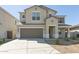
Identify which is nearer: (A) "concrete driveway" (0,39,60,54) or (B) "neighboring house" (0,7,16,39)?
(A) "concrete driveway" (0,39,60,54)

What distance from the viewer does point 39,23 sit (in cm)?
2239

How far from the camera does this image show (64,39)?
53.0 ft

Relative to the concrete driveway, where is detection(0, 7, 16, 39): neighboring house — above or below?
above

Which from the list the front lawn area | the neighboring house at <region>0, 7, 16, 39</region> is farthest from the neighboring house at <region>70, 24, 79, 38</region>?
the neighboring house at <region>0, 7, 16, 39</region>

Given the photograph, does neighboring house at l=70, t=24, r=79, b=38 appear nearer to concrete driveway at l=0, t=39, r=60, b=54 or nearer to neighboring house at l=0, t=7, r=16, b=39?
concrete driveway at l=0, t=39, r=60, b=54

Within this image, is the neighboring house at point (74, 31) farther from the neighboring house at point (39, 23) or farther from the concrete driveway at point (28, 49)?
the neighboring house at point (39, 23)

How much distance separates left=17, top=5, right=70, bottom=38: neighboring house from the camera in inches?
813

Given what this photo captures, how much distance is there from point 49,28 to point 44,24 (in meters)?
Answer: 0.85

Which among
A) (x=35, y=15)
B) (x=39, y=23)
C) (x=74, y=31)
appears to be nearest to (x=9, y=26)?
(x=35, y=15)

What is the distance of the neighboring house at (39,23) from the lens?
20.6 m

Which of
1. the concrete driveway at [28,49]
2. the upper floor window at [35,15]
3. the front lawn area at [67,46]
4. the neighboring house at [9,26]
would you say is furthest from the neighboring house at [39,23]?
the concrete driveway at [28,49]

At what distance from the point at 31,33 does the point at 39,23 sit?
2409 millimetres

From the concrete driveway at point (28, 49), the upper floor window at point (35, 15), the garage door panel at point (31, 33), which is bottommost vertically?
the concrete driveway at point (28, 49)
